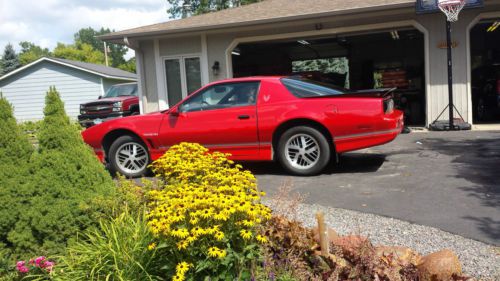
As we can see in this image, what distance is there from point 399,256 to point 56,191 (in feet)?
9.09

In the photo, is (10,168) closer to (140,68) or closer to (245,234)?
(245,234)

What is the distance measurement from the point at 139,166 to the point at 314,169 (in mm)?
3000

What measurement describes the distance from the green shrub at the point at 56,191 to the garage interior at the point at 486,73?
10879 mm

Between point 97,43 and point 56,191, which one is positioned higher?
point 97,43

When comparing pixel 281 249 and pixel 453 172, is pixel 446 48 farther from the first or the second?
pixel 281 249

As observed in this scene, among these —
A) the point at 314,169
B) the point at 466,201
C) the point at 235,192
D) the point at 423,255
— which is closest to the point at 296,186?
the point at 314,169

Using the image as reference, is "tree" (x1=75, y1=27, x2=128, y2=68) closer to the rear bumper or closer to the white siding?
the white siding

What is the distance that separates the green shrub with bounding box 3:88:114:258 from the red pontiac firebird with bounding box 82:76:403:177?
125 inches

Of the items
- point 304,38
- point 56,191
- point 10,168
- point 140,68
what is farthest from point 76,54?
point 56,191

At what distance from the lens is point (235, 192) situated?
9.59ft

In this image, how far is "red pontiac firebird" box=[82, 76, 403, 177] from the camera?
261 inches

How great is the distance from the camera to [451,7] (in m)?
10.2

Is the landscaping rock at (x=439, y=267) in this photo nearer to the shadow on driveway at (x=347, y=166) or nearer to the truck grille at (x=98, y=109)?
the shadow on driveway at (x=347, y=166)

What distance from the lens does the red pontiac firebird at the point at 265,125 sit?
662cm
